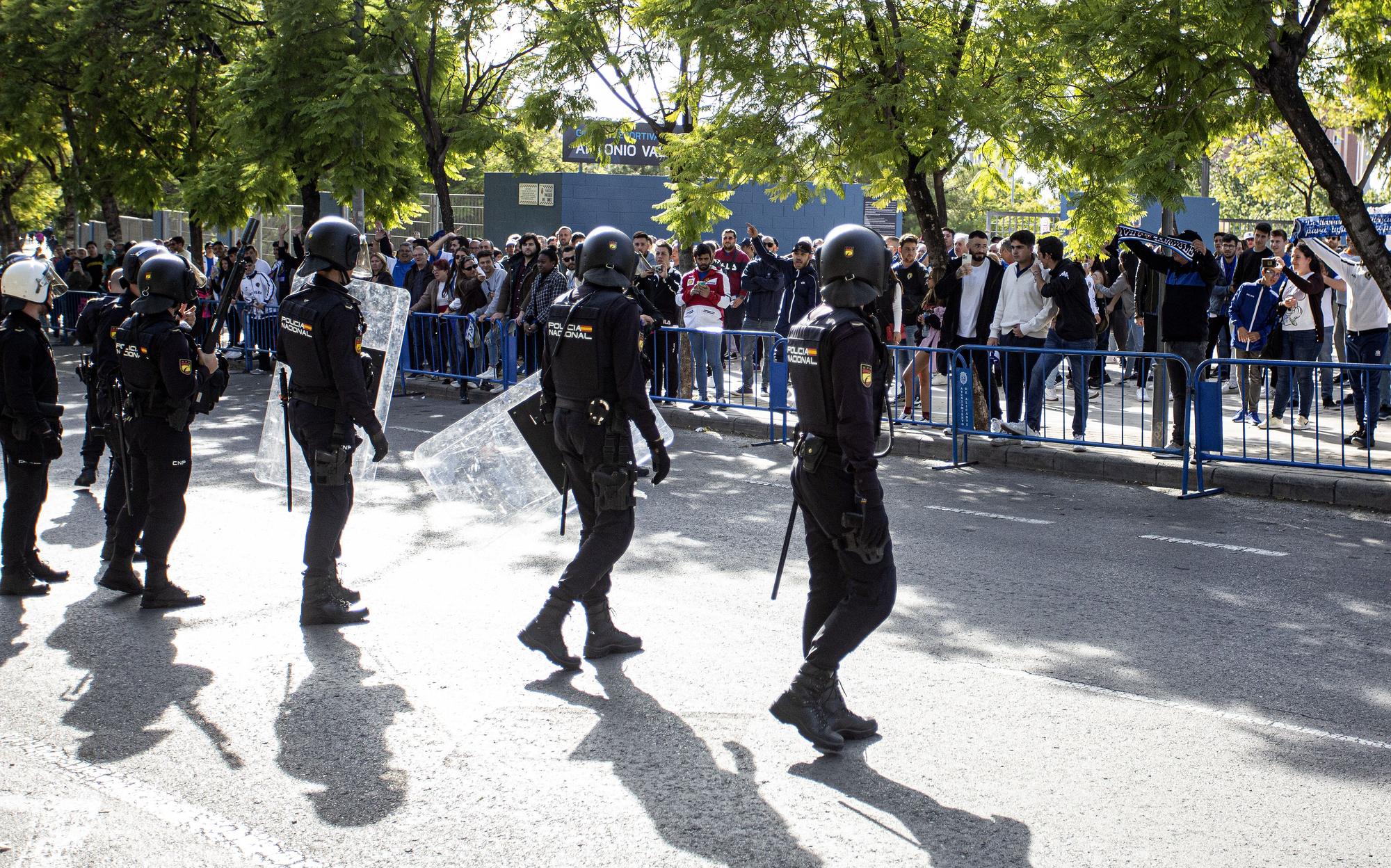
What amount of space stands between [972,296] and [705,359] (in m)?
2.89

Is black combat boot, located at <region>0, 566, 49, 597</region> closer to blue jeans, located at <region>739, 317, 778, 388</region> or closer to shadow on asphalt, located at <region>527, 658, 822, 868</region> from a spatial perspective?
shadow on asphalt, located at <region>527, 658, 822, 868</region>

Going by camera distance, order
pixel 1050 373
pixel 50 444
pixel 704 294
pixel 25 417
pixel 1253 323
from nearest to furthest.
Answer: pixel 25 417 < pixel 50 444 < pixel 1050 373 < pixel 1253 323 < pixel 704 294

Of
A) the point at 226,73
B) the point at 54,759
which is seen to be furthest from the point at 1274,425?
the point at 226,73

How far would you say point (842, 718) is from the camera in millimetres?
4934

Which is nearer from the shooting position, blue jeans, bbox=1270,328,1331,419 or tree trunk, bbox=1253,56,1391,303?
tree trunk, bbox=1253,56,1391,303

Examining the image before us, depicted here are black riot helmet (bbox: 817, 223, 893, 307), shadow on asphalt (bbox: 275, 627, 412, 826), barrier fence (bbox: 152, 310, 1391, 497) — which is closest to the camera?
shadow on asphalt (bbox: 275, 627, 412, 826)

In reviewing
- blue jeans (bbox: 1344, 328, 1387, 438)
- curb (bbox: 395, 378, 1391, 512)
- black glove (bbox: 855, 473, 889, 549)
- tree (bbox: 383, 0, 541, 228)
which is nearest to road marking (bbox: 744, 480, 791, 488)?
curb (bbox: 395, 378, 1391, 512)

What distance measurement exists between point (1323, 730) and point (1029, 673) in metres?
1.15

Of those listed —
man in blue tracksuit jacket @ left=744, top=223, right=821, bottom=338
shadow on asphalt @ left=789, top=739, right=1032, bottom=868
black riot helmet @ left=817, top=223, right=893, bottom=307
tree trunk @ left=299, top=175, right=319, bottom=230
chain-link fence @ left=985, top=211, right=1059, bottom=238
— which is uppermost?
tree trunk @ left=299, top=175, right=319, bottom=230

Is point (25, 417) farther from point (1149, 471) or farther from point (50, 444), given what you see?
point (1149, 471)

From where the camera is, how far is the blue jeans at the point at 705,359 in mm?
14125

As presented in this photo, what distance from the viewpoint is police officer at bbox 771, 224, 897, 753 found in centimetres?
470

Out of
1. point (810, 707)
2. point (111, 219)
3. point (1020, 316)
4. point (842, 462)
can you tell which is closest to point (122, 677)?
point (810, 707)

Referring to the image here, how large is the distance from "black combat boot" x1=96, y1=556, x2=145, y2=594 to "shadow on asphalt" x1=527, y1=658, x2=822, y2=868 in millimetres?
2652
